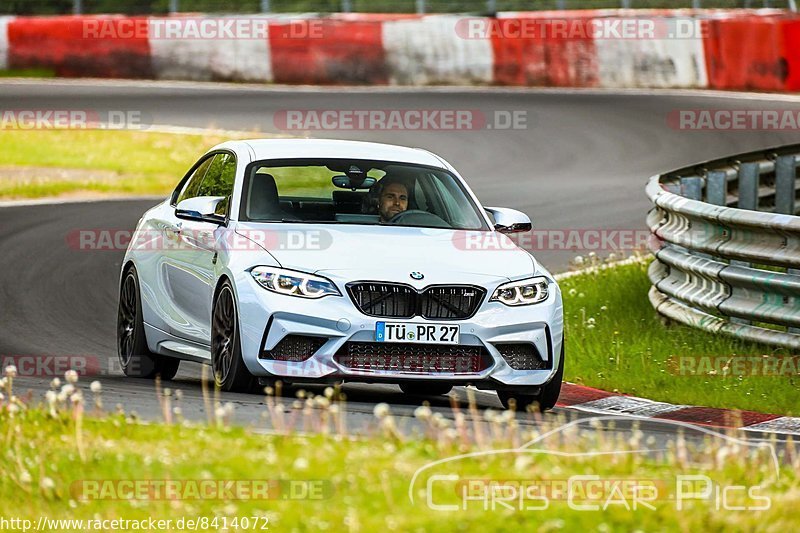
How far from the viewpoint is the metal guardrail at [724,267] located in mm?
10773

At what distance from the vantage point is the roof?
10430 mm

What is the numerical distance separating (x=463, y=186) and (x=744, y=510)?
5053 millimetres

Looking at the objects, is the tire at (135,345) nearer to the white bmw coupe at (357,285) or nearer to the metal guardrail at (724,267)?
the white bmw coupe at (357,285)

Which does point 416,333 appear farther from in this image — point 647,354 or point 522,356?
point 647,354

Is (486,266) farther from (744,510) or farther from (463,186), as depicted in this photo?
(744,510)

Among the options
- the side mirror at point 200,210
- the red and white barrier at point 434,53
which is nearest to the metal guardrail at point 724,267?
the side mirror at point 200,210

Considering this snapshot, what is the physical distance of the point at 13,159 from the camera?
2306 cm

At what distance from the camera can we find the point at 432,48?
28.1 m

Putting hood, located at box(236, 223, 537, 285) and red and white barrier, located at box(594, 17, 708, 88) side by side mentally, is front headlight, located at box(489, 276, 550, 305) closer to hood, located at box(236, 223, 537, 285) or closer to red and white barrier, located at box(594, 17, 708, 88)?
hood, located at box(236, 223, 537, 285)

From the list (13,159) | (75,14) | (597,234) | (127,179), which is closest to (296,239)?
(597,234)

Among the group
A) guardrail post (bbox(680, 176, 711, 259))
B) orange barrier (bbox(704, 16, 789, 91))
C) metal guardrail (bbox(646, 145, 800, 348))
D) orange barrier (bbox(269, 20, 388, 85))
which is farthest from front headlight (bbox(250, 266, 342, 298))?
orange barrier (bbox(269, 20, 388, 85))

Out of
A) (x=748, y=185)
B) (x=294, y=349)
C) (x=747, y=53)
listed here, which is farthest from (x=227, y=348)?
(x=747, y=53)

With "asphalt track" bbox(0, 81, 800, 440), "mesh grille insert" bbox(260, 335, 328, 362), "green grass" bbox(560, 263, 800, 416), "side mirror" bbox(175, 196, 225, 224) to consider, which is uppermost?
"side mirror" bbox(175, 196, 225, 224)

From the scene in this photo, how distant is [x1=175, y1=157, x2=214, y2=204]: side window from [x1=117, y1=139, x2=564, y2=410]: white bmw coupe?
43 cm
